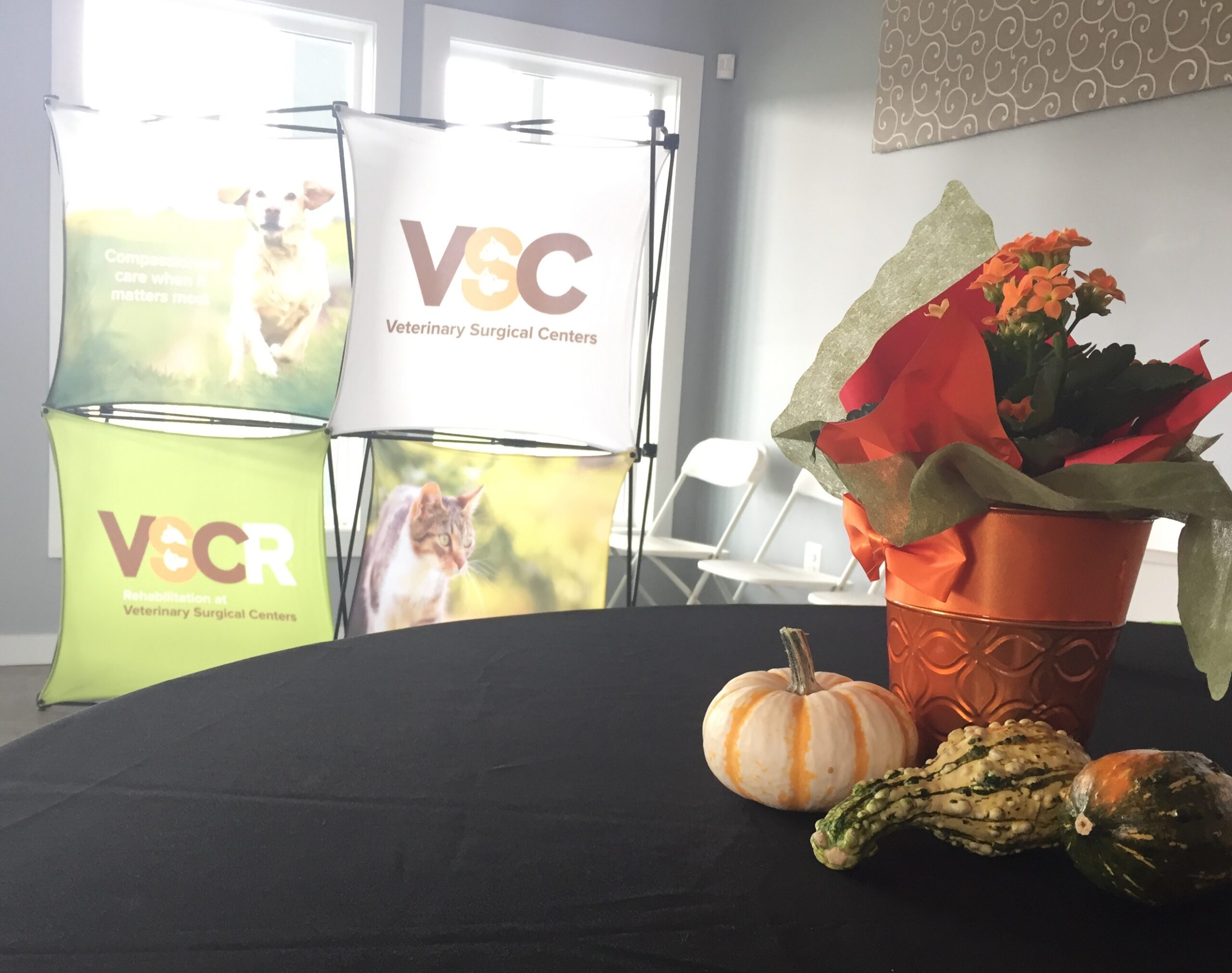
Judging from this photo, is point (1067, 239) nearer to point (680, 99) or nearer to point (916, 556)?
point (916, 556)

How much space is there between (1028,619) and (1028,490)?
0.09 metres

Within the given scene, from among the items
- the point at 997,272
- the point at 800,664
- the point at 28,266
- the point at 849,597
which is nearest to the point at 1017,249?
the point at 997,272

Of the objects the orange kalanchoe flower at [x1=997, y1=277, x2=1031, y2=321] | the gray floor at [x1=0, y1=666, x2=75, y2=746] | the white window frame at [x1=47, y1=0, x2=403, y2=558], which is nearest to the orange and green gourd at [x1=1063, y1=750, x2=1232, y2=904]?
the orange kalanchoe flower at [x1=997, y1=277, x2=1031, y2=321]

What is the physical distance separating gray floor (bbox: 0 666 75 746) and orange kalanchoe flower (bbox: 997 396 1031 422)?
8.63 feet

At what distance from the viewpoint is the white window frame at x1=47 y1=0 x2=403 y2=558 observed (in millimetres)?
3250

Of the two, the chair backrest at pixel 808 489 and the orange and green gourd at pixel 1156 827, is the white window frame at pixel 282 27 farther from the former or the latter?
the orange and green gourd at pixel 1156 827

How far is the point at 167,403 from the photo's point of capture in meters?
2.34

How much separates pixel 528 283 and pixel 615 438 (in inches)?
15.7

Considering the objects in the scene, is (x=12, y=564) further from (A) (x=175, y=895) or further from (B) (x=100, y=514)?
(A) (x=175, y=895)

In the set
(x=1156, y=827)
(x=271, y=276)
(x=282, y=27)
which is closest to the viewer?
(x=1156, y=827)

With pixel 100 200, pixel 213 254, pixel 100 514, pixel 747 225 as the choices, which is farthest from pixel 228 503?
pixel 747 225

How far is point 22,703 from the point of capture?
3016mm

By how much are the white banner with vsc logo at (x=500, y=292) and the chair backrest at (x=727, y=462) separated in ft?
4.98

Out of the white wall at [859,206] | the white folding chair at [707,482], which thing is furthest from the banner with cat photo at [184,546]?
the white wall at [859,206]
